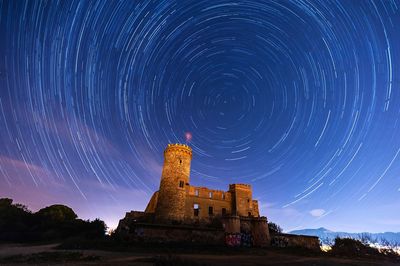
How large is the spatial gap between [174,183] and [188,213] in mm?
6030

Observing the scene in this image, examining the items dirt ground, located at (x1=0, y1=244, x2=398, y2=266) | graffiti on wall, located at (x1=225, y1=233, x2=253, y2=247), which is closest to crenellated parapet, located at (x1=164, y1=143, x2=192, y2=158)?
graffiti on wall, located at (x1=225, y1=233, x2=253, y2=247)

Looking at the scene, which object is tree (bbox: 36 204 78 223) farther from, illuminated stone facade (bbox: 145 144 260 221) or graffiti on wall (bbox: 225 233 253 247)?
graffiti on wall (bbox: 225 233 253 247)

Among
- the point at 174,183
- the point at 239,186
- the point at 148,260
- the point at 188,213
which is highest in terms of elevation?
the point at 239,186

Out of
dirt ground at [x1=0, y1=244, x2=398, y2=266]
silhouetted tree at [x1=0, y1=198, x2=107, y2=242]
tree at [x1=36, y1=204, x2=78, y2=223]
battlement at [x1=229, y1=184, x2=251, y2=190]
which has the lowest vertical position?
dirt ground at [x1=0, y1=244, x2=398, y2=266]

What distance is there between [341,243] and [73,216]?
58.9 metres

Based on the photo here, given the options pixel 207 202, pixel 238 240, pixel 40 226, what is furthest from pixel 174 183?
pixel 40 226

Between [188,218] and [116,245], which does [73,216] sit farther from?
[116,245]

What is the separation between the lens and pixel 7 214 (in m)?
43.9

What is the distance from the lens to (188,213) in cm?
3981

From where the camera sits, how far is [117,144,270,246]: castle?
2731 centimetres

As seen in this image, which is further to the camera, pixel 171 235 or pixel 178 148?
pixel 178 148

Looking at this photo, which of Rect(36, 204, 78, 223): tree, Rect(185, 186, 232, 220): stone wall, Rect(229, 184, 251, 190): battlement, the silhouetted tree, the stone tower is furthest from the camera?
Rect(229, 184, 251, 190): battlement

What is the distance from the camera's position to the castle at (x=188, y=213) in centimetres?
2731

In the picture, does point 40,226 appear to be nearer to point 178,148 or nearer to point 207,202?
point 178,148
